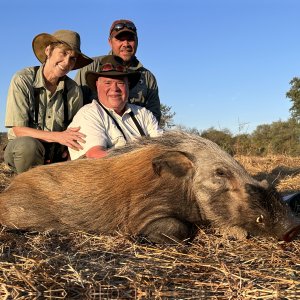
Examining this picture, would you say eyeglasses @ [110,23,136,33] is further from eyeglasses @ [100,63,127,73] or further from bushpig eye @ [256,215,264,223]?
bushpig eye @ [256,215,264,223]

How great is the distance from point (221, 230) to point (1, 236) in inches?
69.3

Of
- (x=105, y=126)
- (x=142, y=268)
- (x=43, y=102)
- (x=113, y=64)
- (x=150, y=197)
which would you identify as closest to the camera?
(x=142, y=268)

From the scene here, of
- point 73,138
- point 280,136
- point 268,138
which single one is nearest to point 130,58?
point 73,138

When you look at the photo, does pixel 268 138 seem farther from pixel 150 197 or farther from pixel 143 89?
pixel 150 197

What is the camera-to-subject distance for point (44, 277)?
2.46 m

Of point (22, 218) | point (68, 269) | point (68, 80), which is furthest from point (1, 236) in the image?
point (68, 80)

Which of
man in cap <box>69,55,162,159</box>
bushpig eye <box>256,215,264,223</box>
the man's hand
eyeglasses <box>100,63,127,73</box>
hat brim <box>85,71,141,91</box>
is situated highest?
eyeglasses <box>100,63,127,73</box>

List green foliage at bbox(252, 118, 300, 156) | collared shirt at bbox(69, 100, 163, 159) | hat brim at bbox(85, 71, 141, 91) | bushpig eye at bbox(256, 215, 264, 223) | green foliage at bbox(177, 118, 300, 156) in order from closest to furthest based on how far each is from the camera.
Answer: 1. bushpig eye at bbox(256, 215, 264, 223)
2. collared shirt at bbox(69, 100, 163, 159)
3. hat brim at bbox(85, 71, 141, 91)
4. green foliage at bbox(177, 118, 300, 156)
5. green foliage at bbox(252, 118, 300, 156)

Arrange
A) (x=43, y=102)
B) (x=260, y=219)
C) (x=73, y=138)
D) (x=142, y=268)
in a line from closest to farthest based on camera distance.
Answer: (x=142, y=268)
(x=260, y=219)
(x=73, y=138)
(x=43, y=102)

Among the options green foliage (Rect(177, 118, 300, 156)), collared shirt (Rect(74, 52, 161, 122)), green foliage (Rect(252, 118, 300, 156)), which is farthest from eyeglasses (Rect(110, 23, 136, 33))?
green foliage (Rect(252, 118, 300, 156))

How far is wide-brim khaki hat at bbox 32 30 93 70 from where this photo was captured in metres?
5.66

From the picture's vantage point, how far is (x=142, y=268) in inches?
110

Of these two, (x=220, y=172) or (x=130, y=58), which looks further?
(x=130, y=58)

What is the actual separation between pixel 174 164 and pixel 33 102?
2.34 metres
